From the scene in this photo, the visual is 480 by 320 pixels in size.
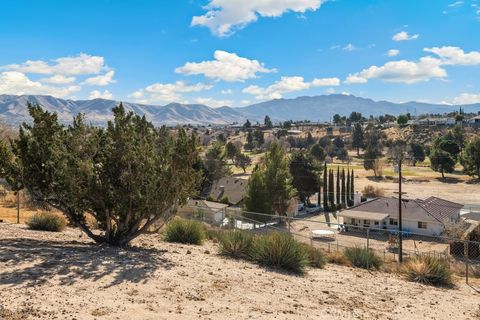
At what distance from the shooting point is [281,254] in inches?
505

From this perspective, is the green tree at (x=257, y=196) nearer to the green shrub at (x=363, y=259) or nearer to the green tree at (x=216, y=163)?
the green tree at (x=216, y=163)

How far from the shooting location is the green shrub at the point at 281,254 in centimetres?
1273

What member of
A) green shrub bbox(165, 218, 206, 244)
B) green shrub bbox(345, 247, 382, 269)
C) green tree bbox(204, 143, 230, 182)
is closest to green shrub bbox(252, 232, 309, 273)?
green shrub bbox(345, 247, 382, 269)

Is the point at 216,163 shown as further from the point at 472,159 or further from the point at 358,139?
the point at 358,139

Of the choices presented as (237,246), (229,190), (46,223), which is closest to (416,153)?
(229,190)

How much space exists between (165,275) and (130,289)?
1.43 metres

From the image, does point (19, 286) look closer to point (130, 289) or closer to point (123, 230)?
point (130, 289)

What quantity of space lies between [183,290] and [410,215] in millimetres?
39127

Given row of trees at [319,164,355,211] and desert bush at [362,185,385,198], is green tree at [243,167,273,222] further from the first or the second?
desert bush at [362,185,385,198]

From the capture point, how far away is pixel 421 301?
10.5 meters

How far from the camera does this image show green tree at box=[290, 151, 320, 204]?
59.6 metres

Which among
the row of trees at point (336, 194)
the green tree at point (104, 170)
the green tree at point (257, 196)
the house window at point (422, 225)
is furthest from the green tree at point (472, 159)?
the green tree at point (104, 170)

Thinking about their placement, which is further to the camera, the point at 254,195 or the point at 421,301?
the point at 254,195

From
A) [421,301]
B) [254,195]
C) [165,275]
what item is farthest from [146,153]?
[254,195]
